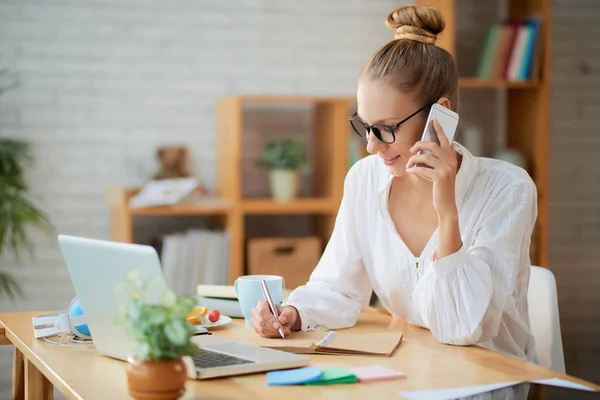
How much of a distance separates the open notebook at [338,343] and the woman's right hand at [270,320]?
2 cm

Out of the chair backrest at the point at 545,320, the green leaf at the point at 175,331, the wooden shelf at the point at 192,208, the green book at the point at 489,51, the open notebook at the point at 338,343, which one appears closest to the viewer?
the green leaf at the point at 175,331

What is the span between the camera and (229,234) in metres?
3.72

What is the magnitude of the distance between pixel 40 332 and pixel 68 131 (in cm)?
232

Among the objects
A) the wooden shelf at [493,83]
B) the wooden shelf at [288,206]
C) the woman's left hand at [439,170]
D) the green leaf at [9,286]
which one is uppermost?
Result: the wooden shelf at [493,83]

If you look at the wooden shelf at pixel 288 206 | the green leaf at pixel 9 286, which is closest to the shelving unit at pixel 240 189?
the wooden shelf at pixel 288 206

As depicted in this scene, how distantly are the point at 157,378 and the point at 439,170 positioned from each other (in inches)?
32.2

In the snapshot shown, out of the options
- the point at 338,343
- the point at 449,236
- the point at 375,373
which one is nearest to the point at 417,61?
the point at 449,236

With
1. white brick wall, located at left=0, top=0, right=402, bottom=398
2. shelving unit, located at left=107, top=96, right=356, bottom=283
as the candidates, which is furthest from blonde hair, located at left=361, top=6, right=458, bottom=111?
white brick wall, located at left=0, top=0, right=402, bottom=398

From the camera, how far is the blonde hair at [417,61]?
73.7 inches

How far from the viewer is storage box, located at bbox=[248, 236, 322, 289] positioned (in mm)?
3727

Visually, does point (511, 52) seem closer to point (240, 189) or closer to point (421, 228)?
point (240, 189)

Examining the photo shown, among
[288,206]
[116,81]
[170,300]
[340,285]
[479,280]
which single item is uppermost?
[116,81]

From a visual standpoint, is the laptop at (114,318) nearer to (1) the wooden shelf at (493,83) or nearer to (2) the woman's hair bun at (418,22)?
(2) the woman's hair bun at (418,22)

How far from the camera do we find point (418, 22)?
1939mm
